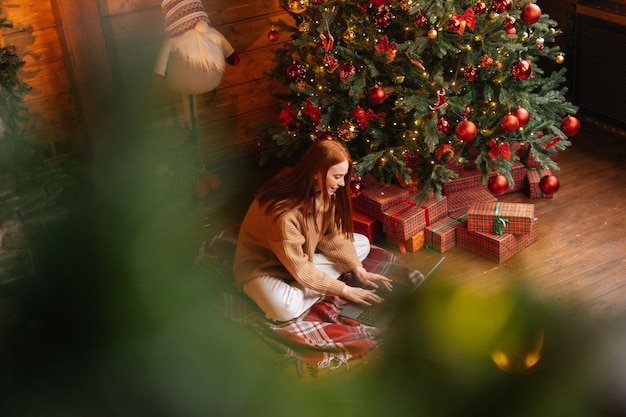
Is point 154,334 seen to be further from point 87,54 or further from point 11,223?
point 87,54

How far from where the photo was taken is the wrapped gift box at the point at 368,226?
4312 millimetres

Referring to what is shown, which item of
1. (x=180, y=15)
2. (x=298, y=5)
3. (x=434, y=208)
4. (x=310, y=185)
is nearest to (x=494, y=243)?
(x=434, y=208)

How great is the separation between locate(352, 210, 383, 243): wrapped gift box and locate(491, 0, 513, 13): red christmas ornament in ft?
3.99

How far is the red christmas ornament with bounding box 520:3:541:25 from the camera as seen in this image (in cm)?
400

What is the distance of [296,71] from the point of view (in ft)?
14.6

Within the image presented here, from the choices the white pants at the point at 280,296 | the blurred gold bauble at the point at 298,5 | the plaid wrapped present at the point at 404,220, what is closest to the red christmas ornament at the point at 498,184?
the plaid wrapped present at the point at 404,220

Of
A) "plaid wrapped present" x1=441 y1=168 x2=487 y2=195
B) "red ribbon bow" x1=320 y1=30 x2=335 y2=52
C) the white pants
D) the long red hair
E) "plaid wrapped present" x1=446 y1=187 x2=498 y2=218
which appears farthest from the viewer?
"plaid wrapped present" x1=441 y1=168 x2=487 y2=195

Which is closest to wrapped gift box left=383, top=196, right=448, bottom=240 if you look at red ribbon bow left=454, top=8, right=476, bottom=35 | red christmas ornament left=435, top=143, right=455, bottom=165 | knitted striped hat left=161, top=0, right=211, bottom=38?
red christmas ornament left=435, top=143, right=455, bottom=165

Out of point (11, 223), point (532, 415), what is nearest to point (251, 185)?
point (11, 223)

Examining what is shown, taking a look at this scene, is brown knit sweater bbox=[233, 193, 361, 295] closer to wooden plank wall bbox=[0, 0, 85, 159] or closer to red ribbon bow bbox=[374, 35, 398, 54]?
red ribbon bow bbox=[374, 35, 398, 54]

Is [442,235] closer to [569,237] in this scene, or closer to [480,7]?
[569,237]

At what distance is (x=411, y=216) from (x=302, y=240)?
80cm

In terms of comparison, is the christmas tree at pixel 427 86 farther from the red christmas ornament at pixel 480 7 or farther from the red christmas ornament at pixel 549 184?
the red christmas ornament at pixel 549 184

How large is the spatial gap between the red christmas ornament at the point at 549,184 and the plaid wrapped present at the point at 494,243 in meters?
0.29
